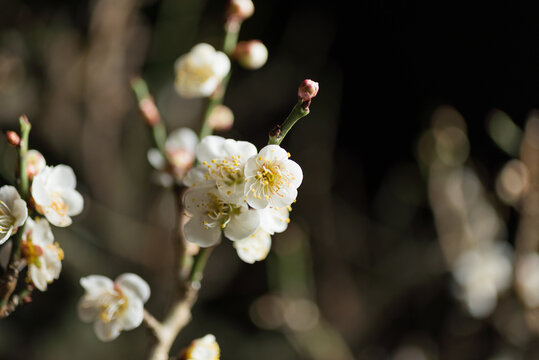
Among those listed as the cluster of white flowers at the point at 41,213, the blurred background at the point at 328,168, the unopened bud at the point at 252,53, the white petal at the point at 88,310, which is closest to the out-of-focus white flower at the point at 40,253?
the cluster of white flowers at the point at 41,213

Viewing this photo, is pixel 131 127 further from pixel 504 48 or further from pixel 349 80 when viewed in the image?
pixel 504 48

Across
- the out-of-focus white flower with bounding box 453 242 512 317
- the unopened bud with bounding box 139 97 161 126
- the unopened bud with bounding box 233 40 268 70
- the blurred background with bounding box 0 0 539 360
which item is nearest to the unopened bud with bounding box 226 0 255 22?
the unopened bud with bounding box 233 40 268 70

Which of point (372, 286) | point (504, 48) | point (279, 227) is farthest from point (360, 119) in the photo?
point (279, 227)

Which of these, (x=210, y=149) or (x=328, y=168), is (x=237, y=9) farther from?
(x=328, y=168)

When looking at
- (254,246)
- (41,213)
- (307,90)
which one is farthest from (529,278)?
(41,213)

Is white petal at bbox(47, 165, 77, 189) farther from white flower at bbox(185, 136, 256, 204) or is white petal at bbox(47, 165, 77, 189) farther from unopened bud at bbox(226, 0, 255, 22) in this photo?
unopened bud at bbox(226, 0, 255, 22)

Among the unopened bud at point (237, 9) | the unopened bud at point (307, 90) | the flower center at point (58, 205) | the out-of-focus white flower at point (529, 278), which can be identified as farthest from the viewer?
the out-of-focus white flower at point (529, 278)

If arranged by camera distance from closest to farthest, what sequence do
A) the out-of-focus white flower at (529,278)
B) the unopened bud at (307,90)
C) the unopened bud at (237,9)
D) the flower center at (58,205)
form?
the unopened bud at (307,90) → the flower center at (58,205) → the unopened bud at (237,9) → the out-of-focus white flower at (529,278)

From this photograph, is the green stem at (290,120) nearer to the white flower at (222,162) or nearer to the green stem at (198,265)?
the white flower at (222,162)

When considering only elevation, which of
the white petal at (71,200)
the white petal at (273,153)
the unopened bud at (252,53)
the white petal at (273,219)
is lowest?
the white petal at (71,200)
